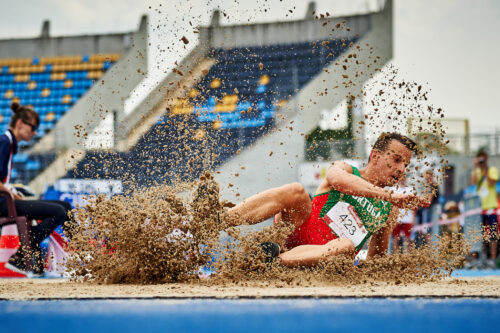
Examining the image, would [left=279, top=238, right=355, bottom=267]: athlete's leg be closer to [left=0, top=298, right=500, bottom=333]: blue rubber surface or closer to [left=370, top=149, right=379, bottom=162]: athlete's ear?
[left=370, top=149, right=379, bottom=162]: athlete's ear

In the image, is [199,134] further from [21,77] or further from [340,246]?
[21,77]

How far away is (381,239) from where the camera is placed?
3.59 meters

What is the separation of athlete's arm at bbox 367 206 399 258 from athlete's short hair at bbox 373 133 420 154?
1.41ft

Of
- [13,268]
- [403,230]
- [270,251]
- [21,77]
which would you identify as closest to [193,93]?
[270,251]

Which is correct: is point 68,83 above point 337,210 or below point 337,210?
above

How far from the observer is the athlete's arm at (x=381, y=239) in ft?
11.8

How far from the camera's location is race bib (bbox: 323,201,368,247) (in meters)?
3.42

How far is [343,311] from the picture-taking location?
183cm

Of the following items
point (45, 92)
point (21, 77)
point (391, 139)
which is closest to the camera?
point (391, 139)

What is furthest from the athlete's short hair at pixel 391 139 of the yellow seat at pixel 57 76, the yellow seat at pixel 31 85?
the yellow seat at pixel 31 85

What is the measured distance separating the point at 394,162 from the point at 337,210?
467mm

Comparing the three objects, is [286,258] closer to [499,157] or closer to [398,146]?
[398,146]

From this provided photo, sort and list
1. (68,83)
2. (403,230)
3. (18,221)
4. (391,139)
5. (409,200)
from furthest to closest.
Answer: (68,83)
(403,230)
(18,221)
(391,139)
(409,200)

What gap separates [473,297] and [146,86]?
2445mm
